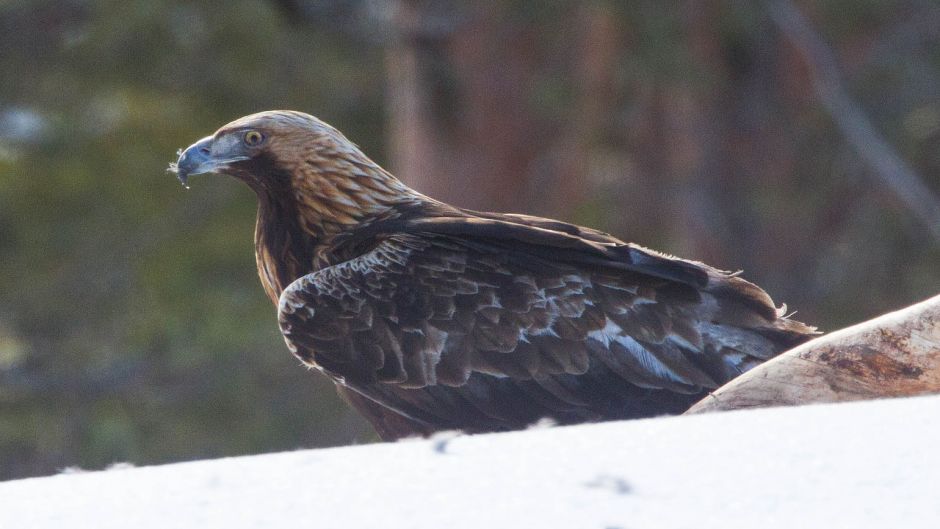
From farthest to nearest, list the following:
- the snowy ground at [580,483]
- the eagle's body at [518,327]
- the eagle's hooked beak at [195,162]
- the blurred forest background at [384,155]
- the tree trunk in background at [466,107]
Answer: the blurred forest background at [384,155], the tree trunk in background at [466,107], the eagle's hooked beak at [195,162], the eagle's body at [518,327], the snowy ground at [580,483]

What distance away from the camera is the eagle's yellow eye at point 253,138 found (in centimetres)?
568

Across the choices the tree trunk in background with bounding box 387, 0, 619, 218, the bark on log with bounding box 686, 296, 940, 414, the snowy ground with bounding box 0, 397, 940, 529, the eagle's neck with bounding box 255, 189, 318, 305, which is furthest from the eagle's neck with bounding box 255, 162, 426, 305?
the tree trunk in background with bounding box 387, 0, 619, 218

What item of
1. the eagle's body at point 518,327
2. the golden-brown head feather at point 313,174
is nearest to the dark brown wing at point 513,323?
the eagle's body at point 518,327

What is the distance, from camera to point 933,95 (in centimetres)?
1409

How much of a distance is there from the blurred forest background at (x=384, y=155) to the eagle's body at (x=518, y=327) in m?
6.69

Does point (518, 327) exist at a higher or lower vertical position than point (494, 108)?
lower

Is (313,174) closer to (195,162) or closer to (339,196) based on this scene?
(339,196)

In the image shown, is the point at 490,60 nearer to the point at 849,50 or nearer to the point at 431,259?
the point at 849,50

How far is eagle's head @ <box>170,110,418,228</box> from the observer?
5691 millimetres

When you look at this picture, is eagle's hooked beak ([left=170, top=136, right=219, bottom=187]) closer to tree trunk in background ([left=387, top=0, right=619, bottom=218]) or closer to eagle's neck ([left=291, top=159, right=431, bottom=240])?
eagle's neck ([left=291, top=159, right=431, bottom=240])

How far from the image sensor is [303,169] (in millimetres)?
5793

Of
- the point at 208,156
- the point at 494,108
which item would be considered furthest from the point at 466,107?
the point at 208,156

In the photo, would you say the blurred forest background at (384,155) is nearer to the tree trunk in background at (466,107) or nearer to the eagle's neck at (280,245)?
the tree trunk in background at (466,107)

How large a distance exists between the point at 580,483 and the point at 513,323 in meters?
2.78
